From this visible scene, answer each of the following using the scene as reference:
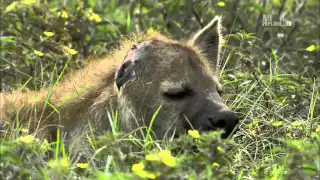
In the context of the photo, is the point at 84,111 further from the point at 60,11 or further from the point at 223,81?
the point at 60,11

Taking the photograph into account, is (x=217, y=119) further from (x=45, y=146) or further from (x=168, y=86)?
(x=45, y=146)

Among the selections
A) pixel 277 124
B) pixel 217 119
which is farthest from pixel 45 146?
pixel 277 124

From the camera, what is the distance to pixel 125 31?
654 cm

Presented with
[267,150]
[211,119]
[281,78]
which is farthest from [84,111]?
[281,78]

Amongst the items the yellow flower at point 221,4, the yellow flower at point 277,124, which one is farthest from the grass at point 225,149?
the yellow flower at point 221,4

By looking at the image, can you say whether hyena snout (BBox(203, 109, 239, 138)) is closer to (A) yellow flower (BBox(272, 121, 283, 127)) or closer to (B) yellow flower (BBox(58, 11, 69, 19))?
(A) yellow flower (BBox(272, 121, 283, 127))

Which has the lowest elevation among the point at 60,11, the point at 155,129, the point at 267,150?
the point at 267,150

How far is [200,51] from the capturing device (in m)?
4.86

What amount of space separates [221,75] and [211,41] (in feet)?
1.64

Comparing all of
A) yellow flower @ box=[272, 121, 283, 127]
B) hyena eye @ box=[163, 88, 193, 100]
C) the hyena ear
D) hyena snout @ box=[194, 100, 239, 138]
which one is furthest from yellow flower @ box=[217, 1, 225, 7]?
hyena snout @ box=[194, 100, 239, 138]

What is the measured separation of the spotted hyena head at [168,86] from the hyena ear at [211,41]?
0.39 m

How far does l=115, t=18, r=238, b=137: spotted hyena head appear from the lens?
4266mm

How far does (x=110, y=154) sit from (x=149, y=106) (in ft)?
2.64

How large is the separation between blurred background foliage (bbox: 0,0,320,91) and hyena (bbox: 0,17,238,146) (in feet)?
2.79
